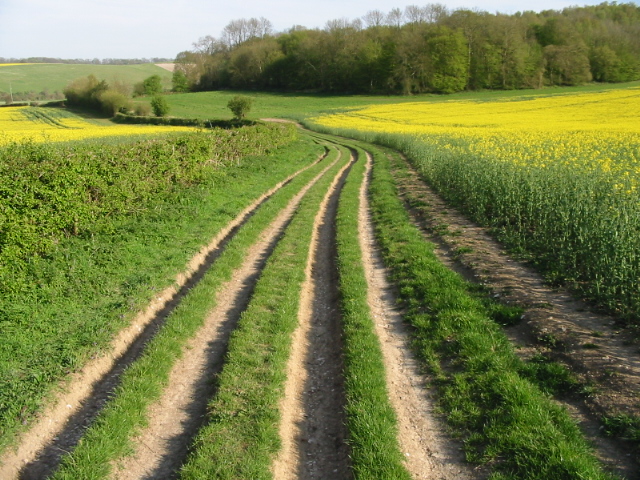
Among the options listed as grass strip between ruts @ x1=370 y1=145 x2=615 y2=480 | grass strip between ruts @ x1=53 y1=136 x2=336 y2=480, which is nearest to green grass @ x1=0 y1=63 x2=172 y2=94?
grass strip between ruts @ x1=53 y1=136 x2=336 y2=480

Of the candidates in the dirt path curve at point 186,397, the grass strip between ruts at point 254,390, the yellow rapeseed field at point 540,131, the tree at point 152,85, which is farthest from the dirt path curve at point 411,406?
the tree at point 152,85

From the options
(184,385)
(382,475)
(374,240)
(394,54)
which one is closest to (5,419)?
(184,385)

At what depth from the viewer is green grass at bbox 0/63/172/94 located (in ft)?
350

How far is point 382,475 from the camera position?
414 cm

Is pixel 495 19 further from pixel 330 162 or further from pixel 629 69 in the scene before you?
pixel 330 162

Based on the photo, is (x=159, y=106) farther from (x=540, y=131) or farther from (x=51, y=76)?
(x=51, y=76)

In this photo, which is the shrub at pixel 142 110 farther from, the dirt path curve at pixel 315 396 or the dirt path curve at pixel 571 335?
the dirt path curve at pixel 315 396

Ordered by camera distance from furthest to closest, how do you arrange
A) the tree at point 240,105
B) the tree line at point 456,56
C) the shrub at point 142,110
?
the tree line at point 456,56 < the shrub at point 142,110 < the tree at point 240,105

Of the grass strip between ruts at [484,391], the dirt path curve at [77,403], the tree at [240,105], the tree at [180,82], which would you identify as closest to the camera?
the grass strip between ruts at [484,391]

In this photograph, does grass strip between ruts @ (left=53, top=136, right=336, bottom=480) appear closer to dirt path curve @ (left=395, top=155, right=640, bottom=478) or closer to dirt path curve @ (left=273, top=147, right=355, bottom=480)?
dirt path curve @ (left=273, top=147, right=355, bottom=480)

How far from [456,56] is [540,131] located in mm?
58401

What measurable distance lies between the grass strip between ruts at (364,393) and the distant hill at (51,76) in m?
95.6

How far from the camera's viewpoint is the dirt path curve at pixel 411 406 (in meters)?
4.35

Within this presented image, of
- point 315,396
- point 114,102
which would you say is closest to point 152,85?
point 114,102
